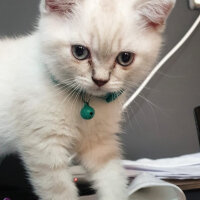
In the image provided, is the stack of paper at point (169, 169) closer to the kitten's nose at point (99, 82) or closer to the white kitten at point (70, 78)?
the white kitten at point (70, 78)

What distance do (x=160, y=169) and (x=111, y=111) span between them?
28 cm

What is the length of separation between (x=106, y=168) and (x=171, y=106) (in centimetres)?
65

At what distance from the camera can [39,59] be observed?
0.86 metres

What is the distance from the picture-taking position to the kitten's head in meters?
0.75

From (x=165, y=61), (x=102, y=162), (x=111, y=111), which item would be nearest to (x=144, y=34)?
(x=111, y=111)

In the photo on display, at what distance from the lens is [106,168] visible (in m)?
0.91

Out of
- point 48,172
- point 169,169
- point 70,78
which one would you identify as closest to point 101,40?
point 70,78

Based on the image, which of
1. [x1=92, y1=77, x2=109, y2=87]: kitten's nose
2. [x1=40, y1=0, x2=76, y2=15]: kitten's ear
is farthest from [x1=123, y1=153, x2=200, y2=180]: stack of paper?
[x1=40, y1=0, x2=76, y2=15]: kitten's ear

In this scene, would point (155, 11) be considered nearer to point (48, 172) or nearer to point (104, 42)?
point (104, 42)

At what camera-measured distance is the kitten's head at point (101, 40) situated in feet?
→ 2.45

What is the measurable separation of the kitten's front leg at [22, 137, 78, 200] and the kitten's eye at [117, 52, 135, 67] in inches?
9.9

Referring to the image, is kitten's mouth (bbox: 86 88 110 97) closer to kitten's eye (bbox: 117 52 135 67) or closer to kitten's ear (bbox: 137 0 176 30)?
kitten's eye (bbox: 117 52 135 67)

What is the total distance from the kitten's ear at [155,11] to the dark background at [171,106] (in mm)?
587

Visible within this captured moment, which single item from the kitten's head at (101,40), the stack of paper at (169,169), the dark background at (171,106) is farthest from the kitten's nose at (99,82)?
the dark background at (171,106)
